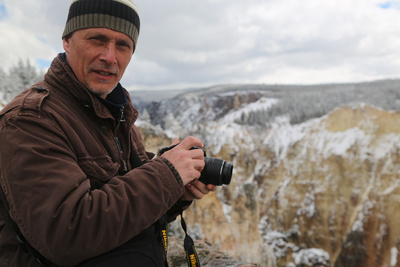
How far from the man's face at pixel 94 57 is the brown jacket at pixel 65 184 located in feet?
0.32

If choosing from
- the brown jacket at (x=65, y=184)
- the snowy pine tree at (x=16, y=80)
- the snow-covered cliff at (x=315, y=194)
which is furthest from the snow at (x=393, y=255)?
the snowy pine tree at (x=16, y=80)

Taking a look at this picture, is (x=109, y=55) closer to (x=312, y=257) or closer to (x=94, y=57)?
(x=94, y=57)

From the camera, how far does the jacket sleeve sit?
116 cm

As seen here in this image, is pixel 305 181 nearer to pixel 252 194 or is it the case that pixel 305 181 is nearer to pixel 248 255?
pixel 252 194

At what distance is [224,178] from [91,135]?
0.84m

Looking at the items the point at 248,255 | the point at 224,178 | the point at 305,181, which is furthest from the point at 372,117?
the point at 224,178

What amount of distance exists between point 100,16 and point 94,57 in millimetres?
241

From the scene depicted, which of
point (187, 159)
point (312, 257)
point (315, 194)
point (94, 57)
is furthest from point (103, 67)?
point (315, 194)


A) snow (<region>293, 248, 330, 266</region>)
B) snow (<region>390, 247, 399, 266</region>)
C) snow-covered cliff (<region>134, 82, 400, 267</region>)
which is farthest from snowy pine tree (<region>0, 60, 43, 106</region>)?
snow (<region>390, 247, 399, 266</region>)

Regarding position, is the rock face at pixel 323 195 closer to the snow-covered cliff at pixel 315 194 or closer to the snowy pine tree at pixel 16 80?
the snow-covered cliff at pixel 315 194

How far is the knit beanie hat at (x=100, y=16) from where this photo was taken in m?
1.69

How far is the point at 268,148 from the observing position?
38.1 m

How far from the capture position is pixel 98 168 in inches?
59.0

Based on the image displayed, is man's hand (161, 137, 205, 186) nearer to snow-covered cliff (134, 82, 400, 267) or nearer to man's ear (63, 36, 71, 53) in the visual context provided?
man's ear (63, 36, 71, 53)
